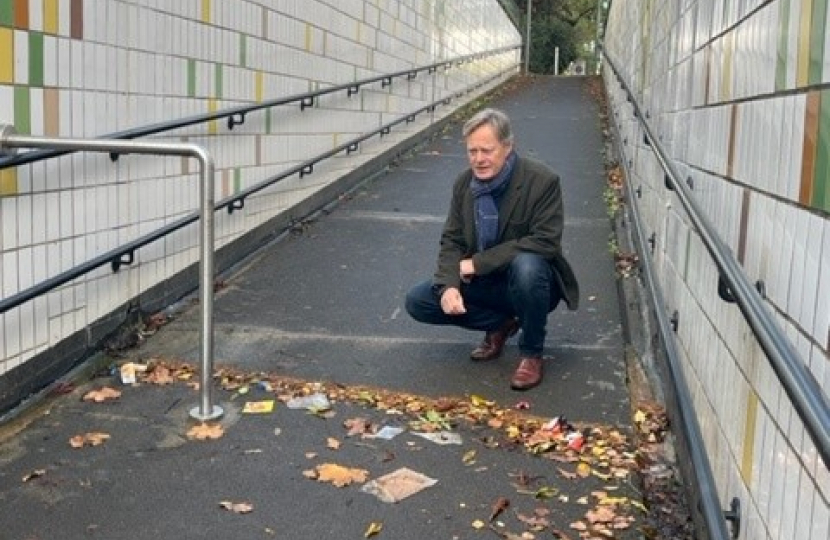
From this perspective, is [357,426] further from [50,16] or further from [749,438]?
[50,16]

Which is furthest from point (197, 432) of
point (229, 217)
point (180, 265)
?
point (229, 217)

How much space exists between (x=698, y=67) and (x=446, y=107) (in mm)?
10735

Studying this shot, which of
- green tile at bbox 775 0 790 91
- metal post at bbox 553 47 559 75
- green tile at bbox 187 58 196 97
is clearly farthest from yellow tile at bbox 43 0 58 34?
metal post at bbox 553 47 559 75

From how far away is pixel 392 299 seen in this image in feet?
18.8

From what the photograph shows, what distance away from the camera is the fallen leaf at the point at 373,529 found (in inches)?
121

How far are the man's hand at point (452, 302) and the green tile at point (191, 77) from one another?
2.01 m

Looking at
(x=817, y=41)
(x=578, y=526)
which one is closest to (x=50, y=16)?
(x=578, y=526)

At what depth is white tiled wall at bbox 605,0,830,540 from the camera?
2.00 metres

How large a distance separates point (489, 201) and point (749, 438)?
6.91ft

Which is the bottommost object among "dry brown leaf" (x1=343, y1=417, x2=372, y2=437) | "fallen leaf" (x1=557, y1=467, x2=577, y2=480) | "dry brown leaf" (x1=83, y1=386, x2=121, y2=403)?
"fallen leaf" (x1=557, y1=467, x2=577, y2=480)

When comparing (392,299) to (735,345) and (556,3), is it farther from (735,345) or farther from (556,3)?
(556,3)

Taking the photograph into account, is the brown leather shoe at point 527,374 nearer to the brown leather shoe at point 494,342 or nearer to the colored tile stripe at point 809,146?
the brown leather shoe at point 494,342

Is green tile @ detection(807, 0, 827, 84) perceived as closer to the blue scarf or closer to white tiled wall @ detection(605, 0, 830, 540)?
white tiled wall @ detection(605, 0, 830, 540)

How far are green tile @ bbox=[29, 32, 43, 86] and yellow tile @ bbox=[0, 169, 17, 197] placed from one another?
38cm
